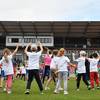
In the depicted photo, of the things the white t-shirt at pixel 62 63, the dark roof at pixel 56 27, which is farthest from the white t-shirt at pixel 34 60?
the dark roof at pixel 56 27

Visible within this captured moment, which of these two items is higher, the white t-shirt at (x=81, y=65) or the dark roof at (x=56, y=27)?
the dark roof at (x=56, y=27)

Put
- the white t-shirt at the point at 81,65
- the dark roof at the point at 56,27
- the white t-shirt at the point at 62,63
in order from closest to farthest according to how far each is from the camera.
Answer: the white t-shirt at the point at 62,63
the white t-shirt at the point at 81,65
the dark roof at the point at 56,27

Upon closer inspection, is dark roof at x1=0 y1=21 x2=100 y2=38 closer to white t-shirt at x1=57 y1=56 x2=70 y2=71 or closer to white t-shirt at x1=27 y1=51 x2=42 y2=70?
white t-shirt at x1=57 y1=56 x2=70 y2=71

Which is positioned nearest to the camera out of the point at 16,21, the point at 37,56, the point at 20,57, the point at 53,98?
the point at 53,98

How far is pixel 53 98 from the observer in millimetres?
15500

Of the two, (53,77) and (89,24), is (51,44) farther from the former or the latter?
(53,77)

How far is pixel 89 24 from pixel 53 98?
169ft

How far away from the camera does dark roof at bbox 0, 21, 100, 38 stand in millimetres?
65562

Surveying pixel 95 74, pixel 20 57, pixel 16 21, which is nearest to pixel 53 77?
pixel 95 74

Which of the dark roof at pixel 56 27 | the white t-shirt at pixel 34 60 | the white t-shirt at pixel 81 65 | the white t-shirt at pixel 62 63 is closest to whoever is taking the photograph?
the white t-shirt at pixel 34 60

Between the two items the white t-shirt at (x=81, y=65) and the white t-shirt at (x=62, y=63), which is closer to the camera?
the white t-shirt at (x=62, y=63)

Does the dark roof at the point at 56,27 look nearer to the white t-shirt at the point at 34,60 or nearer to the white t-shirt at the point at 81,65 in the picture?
the white t-shirt at the point at 81,65

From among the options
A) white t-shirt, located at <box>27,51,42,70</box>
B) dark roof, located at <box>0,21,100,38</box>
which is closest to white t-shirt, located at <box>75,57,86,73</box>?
white t-shirt, located at <box>27,51,42,70</box>

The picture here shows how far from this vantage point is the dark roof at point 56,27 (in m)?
65.6
